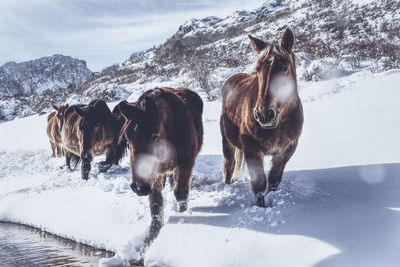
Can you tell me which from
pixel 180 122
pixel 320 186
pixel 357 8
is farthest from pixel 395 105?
pixel 357 8

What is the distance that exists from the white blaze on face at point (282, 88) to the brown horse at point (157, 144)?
46.3 inches

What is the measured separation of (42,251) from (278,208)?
2888mm

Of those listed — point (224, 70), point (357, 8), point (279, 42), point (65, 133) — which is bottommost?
point (65, 133)

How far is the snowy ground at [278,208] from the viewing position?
2.70 meters

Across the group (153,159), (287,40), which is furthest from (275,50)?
(153,159)

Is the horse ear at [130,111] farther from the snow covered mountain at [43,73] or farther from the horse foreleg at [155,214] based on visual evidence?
the snow covered mountain at [43,73]

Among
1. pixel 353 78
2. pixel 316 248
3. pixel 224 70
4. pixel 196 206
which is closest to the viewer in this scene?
pixel 316 248

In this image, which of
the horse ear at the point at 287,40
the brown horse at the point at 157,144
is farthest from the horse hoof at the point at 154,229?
the horse ear at the point at 287,40

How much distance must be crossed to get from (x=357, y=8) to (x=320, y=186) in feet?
124

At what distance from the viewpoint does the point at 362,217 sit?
286 centimetres

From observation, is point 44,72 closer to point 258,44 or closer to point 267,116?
point 258,44

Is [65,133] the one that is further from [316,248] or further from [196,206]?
[316,248]

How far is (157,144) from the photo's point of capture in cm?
321

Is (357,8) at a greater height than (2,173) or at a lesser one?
greater
